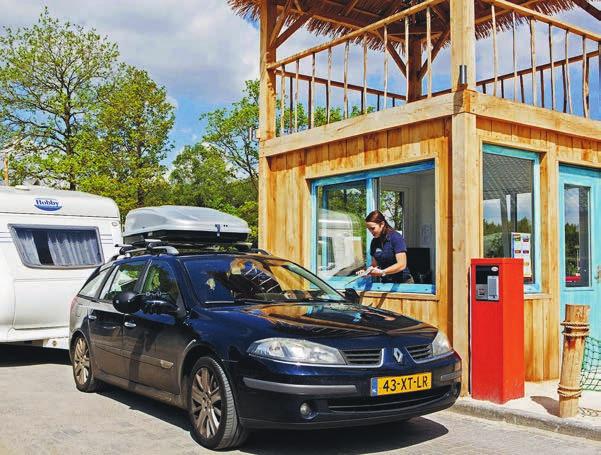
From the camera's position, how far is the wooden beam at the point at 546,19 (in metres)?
8.45

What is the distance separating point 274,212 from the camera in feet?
36.9

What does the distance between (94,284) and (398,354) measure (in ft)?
14.4

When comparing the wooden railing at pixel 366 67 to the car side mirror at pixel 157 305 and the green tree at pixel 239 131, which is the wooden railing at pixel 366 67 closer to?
the car side mirror at pixel 157 305

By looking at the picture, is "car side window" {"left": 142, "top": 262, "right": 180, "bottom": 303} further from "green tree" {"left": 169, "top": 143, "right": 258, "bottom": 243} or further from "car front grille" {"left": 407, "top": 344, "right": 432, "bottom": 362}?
"green tree" {"left": 169, "top": 143, "right": 258, "bottom": 243}

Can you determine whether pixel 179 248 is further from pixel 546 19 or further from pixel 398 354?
pixel 546 19

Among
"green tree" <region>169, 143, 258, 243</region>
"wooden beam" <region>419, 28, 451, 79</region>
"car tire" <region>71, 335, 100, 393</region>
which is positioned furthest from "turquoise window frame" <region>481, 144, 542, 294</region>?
"green tree" <region>169, 143, 258, 243</region>

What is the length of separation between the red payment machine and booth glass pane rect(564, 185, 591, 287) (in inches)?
88.4

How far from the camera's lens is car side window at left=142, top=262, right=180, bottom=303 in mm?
6391

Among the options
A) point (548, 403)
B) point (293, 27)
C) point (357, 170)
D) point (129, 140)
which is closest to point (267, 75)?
point (293, 27)

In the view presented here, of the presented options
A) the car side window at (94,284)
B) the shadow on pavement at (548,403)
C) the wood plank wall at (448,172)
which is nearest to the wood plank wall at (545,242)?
the wood plank wall at (448,172)

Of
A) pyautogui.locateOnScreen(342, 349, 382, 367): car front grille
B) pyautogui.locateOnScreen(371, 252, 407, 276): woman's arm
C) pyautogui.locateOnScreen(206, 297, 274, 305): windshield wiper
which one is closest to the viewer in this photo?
pyautogui.locateOnScreen(342, 349, 382, 367): car front grille

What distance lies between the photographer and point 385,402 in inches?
205

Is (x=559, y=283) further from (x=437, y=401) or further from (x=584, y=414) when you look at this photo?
(x=437, y=401)

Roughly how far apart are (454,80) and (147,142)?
91.4 feet
